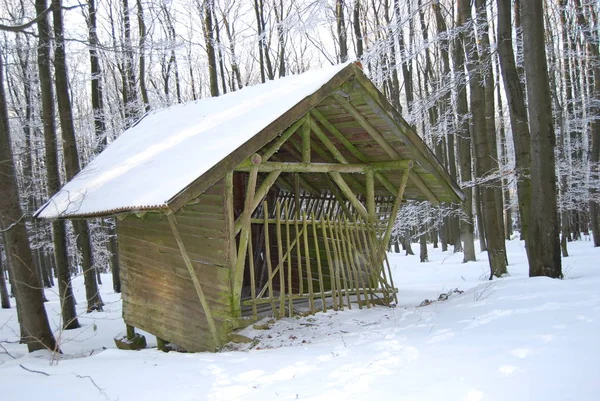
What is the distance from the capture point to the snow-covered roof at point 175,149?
577 cm

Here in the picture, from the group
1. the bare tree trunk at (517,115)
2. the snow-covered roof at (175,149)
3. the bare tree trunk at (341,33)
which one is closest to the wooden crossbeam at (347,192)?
the snow-covered roof at (175,149)

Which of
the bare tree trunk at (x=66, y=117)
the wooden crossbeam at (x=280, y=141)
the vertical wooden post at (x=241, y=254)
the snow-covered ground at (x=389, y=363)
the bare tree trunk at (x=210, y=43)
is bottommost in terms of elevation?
the snow-covered ground at (x=389, y=363)

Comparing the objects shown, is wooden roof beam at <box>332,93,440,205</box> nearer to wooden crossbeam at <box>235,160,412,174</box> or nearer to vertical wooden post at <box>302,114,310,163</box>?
wooden crossbeam at <box>235,160,412,174</box>

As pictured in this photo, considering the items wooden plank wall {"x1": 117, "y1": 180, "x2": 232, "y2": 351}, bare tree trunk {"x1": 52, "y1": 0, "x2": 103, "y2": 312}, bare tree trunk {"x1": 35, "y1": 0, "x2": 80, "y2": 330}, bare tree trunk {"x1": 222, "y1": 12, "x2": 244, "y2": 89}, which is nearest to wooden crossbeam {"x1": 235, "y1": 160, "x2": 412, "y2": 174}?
wooden plank wall {"x1": 117, "y1": 180, "x2": 232, "y2": 351}

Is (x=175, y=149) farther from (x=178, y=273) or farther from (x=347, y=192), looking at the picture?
(x=347, y=192)

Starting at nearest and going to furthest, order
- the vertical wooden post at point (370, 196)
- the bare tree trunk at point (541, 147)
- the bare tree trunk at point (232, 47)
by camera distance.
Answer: the bare tree trunk at point (541, 147)
the vertical wooden post at point (370, 196)
the bare tree trunk at point (232, 47)

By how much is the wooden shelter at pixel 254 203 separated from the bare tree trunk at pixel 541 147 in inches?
55.8

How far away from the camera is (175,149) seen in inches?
285

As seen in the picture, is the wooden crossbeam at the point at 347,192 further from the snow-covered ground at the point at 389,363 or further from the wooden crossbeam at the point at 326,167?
the snow-covered ground at the point at 389,363

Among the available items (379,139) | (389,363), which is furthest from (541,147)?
(389,363)

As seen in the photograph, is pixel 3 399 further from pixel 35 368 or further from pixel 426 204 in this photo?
pixel 426 204

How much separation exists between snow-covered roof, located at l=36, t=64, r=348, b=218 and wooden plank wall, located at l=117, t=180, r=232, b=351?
0.56 m

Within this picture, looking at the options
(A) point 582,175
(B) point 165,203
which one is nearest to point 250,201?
(B) point 165,203

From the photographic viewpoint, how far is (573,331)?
4.46m
